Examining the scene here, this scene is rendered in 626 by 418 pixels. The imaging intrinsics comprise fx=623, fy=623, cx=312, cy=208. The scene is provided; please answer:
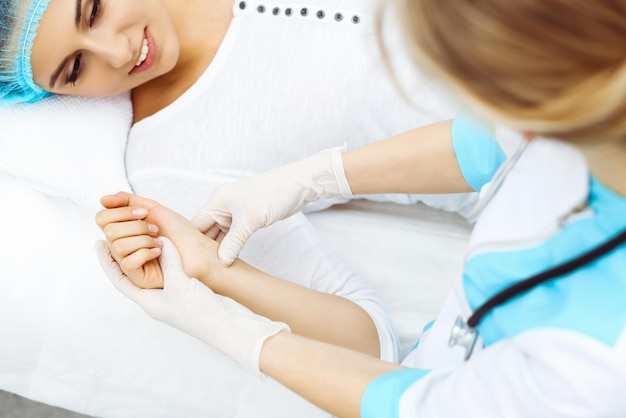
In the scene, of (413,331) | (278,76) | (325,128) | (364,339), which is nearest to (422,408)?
(364,339)

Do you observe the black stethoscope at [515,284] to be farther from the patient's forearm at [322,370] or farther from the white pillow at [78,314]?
the white pillow at [78,314]

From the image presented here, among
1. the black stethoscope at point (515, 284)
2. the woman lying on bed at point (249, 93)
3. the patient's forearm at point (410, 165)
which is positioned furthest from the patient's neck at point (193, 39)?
the black stethoscope at point (515, 284)

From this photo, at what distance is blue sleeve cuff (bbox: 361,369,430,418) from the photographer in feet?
2.51

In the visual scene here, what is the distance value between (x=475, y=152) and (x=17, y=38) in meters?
0.85

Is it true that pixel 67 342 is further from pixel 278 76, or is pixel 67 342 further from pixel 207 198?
pixel 278 76

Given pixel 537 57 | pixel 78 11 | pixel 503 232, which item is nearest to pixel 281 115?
pixel 78 11

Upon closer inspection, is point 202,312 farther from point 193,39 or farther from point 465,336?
point 193,39

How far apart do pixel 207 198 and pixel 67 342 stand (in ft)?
1.31

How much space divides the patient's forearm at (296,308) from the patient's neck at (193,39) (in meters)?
0.48

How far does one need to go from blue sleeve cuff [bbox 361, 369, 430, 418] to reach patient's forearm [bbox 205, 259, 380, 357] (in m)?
0.32

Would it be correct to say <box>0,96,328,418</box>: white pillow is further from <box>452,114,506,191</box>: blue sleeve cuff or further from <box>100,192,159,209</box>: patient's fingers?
<box>452,114,506,191</box>: blue sleeve cuff

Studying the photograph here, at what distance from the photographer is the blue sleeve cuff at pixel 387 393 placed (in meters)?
0.77

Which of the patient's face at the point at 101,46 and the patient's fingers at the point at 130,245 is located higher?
the patient's face at the point at 101,46

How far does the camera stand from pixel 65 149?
1.33 m
